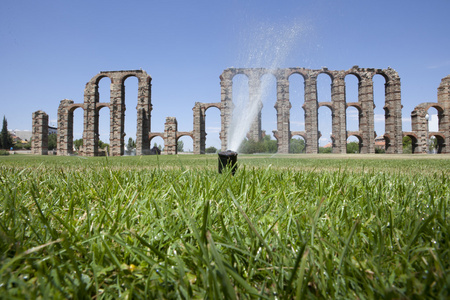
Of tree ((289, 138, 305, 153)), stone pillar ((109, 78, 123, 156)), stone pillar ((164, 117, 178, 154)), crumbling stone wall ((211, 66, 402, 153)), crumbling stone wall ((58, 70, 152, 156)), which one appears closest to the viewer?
stone pillar ((109, 78, 123, 156))

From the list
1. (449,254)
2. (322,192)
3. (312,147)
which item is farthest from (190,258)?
(312,147)

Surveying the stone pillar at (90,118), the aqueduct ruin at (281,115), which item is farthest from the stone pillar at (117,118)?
the stone pillar at (90,118)

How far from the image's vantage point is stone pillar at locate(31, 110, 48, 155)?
2944cm

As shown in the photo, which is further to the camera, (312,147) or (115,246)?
(312,147)

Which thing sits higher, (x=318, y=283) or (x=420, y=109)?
(x=420, y=109)

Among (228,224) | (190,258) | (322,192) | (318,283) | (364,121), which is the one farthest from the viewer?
(364,121)

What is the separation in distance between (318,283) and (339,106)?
31.6m

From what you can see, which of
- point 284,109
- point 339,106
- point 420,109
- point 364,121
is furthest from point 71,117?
point 420,109

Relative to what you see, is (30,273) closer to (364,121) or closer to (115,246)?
(115,246)

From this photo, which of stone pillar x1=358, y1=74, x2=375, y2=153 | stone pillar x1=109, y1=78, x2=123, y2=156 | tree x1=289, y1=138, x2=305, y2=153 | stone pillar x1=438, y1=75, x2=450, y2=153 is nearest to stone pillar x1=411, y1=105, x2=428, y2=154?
stone pillar x1=438, y1=75, x2=450, y2=153

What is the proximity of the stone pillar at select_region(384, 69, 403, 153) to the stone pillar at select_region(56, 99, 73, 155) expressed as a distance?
35757mm

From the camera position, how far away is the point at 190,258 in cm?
73

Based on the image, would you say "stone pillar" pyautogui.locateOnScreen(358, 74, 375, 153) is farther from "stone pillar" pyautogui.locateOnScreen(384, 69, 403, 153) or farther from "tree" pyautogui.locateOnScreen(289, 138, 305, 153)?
"tree" pyautogui.locateOnScreen(289, 138, 305, 153)

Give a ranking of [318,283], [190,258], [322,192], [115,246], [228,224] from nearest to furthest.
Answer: [318,283] < [190,258] < [115,246] < [228,224] < [322,192]
